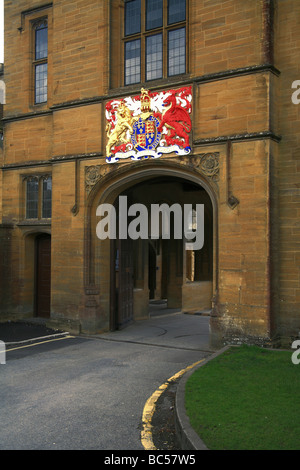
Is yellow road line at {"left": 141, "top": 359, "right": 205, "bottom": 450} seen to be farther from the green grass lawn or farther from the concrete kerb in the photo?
the green grass lawn

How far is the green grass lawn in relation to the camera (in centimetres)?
507

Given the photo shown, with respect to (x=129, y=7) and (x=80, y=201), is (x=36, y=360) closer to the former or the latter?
(x=80, y=201)

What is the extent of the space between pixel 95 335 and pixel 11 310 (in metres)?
4.02

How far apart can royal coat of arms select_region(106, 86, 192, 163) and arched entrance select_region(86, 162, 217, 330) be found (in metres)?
0.46

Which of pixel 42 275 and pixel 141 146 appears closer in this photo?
pixel 141 146

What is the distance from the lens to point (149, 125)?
39.7 ft

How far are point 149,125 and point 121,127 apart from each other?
2.92ft

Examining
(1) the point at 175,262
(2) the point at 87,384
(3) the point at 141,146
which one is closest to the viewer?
(2) the point at 87,384

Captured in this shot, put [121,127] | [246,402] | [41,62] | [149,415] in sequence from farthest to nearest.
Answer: [41,62], [121,127], [149,415], [246,402]

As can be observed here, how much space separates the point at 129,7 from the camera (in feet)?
43.1

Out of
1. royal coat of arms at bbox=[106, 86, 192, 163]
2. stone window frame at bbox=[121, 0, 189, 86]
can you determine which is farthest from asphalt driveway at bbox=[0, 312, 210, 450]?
stone window frame at bbox=[121, 0, 189, 86]

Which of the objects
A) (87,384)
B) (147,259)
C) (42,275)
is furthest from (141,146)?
(87,384)

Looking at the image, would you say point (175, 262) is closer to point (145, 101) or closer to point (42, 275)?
point (42, 275)

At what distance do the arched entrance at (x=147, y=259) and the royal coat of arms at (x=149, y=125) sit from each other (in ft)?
1.52
